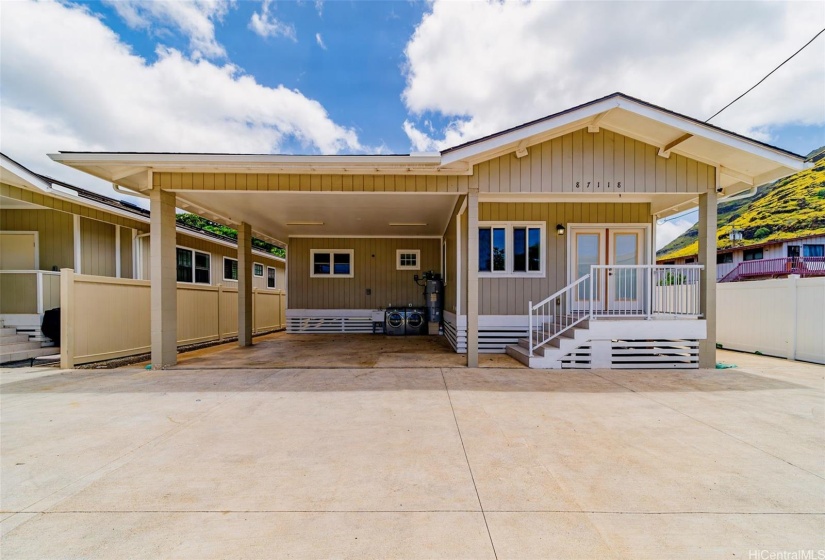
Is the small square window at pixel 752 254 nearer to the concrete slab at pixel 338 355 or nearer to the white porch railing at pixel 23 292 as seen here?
the concrete slab at pixel 338 355

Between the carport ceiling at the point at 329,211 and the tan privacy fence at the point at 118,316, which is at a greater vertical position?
the carport ceiling at the point at 329,211

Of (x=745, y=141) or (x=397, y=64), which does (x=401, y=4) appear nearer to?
(x=397, y=64)

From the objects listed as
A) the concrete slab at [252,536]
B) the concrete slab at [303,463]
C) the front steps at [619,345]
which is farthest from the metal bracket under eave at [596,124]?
the concrete slab at [252,536]

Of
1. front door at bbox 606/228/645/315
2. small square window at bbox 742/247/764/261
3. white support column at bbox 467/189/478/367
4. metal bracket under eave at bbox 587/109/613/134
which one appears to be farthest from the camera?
small square window at bbox 742/247/764/261

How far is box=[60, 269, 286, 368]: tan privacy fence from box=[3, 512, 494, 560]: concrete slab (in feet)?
16.9

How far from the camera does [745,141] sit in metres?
5.09

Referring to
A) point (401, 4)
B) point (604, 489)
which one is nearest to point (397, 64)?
point (401, 4)

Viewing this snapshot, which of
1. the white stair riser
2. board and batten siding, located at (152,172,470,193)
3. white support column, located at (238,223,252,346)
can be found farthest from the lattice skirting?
the white stair riser

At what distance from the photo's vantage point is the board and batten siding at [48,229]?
7.21m

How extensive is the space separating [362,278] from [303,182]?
5.70m

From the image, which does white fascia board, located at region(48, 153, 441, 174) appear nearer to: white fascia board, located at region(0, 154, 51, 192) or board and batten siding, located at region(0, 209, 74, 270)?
white fascia board, located at region(0, 154, 51, 192)

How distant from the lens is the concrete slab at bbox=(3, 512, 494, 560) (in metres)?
1.60

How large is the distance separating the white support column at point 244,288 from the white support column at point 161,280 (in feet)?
8.27

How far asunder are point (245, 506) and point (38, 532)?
39.8 inches
